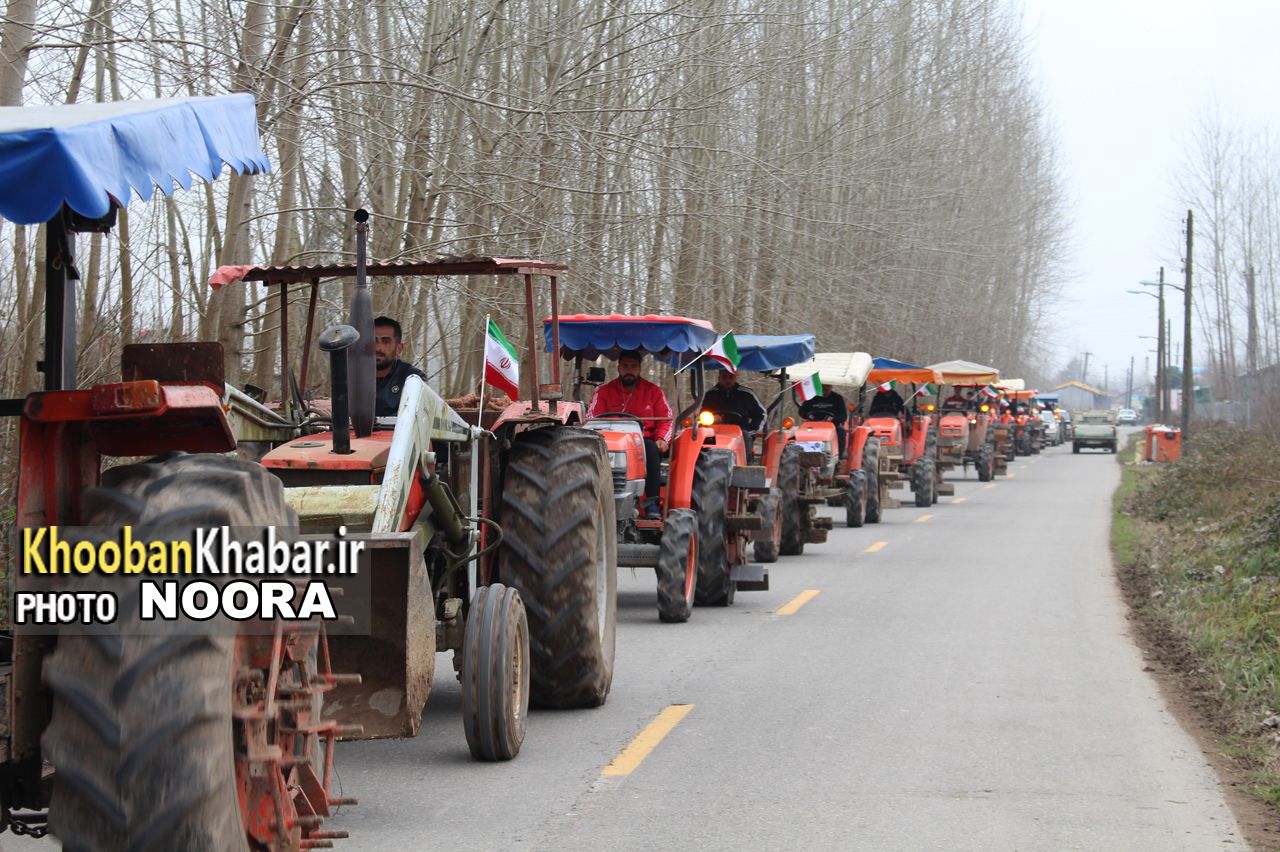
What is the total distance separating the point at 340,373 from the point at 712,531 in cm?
777

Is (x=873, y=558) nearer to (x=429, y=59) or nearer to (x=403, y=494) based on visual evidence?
(x=429, y=59)

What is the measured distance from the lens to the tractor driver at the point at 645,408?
46.4 feet

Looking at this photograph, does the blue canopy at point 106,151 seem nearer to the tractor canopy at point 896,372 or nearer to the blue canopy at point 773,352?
the blue canopy at point 773,352

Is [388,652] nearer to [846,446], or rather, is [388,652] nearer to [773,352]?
[773,352]

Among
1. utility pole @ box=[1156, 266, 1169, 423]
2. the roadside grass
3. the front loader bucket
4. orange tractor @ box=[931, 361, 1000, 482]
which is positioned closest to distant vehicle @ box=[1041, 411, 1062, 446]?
utility pole @ box=[1156, 266, 1169, 423]

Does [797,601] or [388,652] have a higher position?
[388,652]

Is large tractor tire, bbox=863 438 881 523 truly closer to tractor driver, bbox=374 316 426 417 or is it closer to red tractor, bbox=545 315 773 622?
red tractor, bbox=545 315 773 622

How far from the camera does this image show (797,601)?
583 inches

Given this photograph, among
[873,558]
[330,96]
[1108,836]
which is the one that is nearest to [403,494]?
[1108,836]

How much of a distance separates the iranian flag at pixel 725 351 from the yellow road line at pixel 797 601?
2368mm

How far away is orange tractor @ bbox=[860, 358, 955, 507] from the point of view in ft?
92.8

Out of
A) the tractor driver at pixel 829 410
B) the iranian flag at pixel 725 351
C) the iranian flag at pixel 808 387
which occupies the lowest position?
the tractor driver at pixel 829 410

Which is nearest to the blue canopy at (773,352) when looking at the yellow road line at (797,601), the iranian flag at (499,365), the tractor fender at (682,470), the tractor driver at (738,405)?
the tractor driver at (738,405)

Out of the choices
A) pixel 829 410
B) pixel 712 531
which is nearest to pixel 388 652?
pixel 712 531
